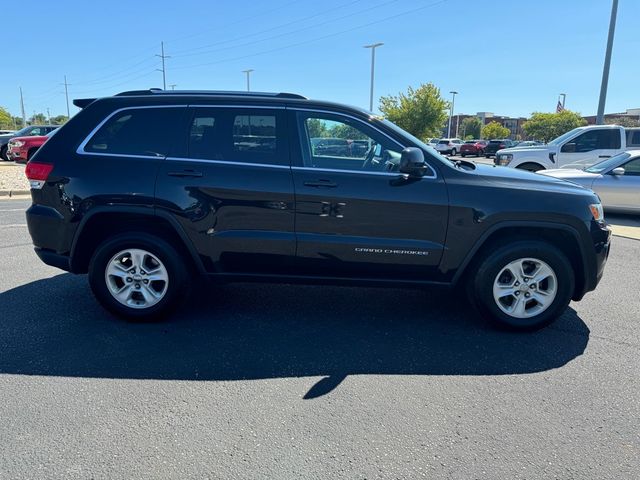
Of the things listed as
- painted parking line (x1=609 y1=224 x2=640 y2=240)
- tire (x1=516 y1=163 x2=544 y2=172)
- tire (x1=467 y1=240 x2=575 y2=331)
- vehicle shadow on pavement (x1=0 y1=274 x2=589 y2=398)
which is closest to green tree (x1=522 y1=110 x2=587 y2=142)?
tire (x1=516 y1=163 x2=544 y2=172)

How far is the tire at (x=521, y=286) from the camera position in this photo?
146 inches

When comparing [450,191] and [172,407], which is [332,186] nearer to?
[450,191]

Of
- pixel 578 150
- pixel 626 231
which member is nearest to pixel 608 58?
pixel 578 150

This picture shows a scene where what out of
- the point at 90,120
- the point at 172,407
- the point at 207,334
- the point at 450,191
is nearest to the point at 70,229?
the point at 90,120

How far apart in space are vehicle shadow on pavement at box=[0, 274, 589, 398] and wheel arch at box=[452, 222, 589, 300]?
368 millimetres

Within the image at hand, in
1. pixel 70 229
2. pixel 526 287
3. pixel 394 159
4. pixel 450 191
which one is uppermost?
pixel 394 159

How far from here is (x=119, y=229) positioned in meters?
3.93

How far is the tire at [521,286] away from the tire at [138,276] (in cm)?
247

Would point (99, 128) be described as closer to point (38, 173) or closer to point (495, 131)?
point (38, 173)

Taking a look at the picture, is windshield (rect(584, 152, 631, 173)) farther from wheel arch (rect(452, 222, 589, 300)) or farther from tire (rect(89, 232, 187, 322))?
tire (rect(89, 232, 187, 322))

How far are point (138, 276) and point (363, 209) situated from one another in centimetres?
195

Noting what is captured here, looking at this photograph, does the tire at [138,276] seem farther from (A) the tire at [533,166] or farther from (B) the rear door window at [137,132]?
(A) the tire at [533,166]

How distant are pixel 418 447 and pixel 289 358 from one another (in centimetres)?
120

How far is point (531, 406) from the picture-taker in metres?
2.87
